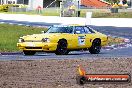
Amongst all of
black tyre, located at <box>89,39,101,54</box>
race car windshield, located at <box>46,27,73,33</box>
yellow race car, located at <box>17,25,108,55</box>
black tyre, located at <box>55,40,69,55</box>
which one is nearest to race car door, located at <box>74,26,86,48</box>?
yellow race car, located at <box>17,25,108,55</box>

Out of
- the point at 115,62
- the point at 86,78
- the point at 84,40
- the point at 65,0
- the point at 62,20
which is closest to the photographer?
the point at 86,78

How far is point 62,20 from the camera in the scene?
201 ft

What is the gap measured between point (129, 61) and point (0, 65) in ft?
14.3

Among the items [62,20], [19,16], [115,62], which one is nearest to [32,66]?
[115,62]

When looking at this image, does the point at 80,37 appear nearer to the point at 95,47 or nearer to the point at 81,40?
the point at 81,40

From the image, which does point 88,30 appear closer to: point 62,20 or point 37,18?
point 62,20

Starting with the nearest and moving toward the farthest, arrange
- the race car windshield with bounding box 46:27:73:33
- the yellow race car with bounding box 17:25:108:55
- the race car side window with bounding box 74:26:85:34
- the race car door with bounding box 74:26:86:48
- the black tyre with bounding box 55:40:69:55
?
1. the yellow race car with bounding box 17:25:108:55
2. the black tyre with bounding box 55:40:69:55
3. the race car windshield with bounding box 46:27:73:33
4. the race car door with bounding box 74:26:86:48
5. the race car side window with bounding box 74:26:85:34

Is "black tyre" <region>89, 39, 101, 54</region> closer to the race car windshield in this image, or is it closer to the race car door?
the race car door

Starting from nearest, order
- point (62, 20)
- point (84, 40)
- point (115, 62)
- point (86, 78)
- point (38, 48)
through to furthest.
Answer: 1. point (86, 78)
2. point (115, 62)
3. point (38, 48)
4. point (84, 40)
5. point (62, 20)

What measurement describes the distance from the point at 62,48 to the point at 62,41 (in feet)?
0.93

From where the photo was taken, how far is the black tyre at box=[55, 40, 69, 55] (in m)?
22.8

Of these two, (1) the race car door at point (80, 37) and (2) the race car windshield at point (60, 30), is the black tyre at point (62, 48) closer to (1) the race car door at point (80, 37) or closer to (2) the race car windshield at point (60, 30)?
(2) the race car windshield at point (60, 30)

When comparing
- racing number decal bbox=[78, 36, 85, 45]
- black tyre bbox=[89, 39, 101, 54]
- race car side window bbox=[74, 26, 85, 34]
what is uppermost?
race car side window bbox=[74, 26, 85, 34]

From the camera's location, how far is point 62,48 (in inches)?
904
